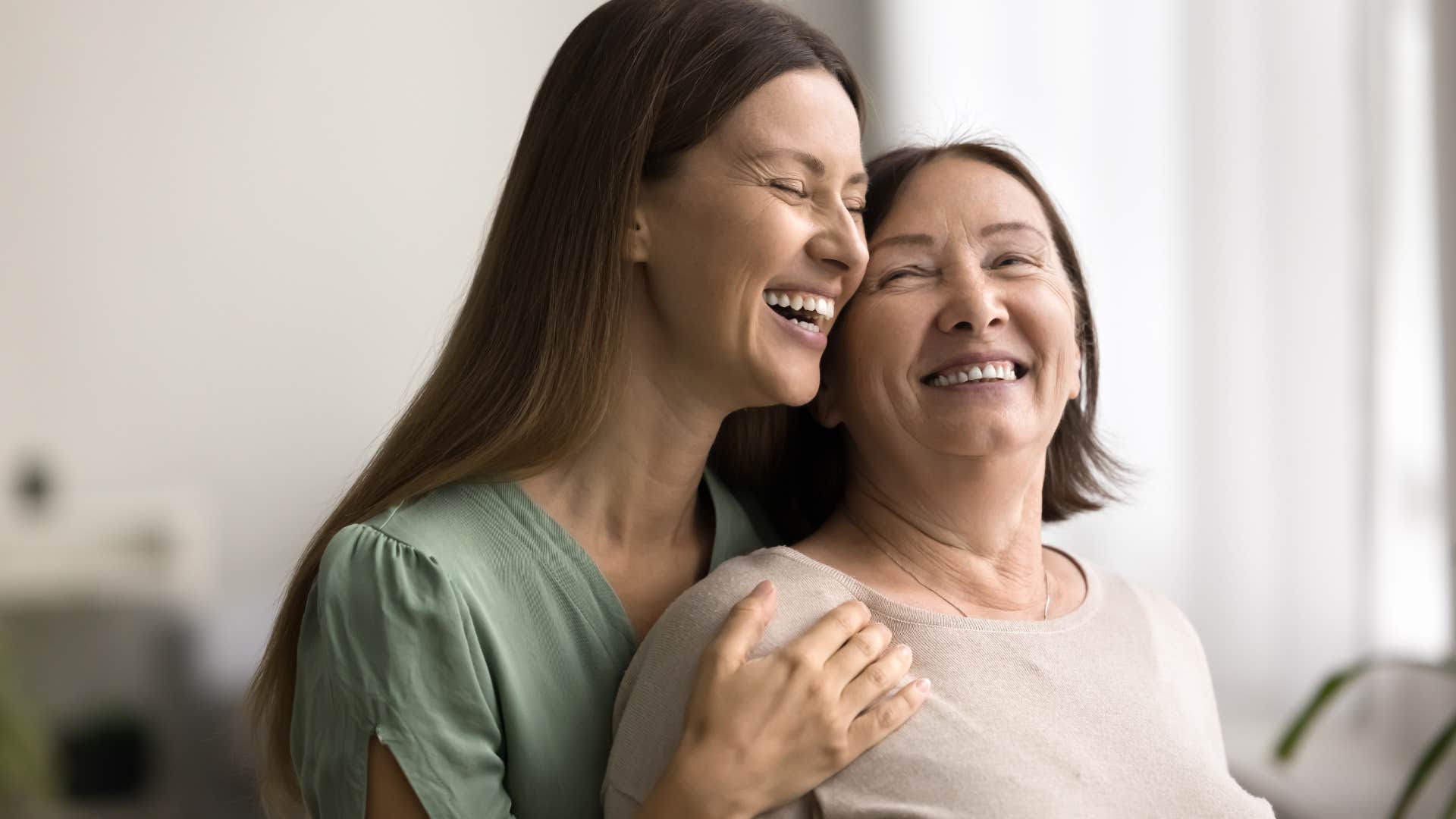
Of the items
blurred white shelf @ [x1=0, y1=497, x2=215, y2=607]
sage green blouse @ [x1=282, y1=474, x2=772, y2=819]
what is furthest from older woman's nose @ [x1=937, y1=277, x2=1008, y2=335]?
blurred white shelf @ [x1=0, y1=497, x2=215, y2=607]

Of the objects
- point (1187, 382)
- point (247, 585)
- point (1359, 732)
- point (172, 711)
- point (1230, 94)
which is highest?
point (1230, 94)

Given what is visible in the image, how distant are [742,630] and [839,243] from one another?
1.38 ft

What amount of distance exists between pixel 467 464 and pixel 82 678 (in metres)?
2.16

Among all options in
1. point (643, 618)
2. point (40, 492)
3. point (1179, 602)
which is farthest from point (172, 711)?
point (1179, 602)

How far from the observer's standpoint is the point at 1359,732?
282 cm

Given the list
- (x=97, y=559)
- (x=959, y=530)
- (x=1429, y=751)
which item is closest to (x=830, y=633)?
(x=959, y=530)

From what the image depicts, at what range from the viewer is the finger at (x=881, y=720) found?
46.9 inches

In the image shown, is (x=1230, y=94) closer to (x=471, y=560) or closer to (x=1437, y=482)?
(x=1437, y=482)

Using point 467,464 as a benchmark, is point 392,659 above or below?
below

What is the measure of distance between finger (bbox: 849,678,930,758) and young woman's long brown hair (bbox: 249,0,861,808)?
0.41 meters

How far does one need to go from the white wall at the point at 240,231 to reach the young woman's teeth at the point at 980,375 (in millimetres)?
1842

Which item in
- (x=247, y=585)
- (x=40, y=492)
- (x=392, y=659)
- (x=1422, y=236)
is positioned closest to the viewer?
(x=392, y=659)

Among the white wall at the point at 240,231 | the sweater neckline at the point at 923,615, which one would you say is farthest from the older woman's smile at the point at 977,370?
the white wall at the point at 240,231

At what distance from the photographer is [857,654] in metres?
1.23
